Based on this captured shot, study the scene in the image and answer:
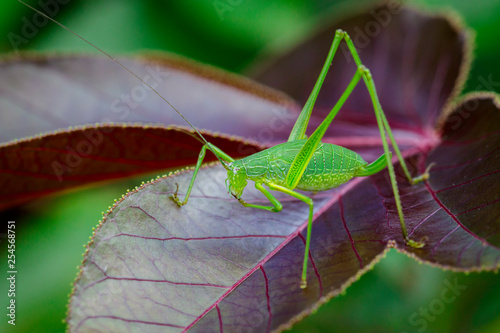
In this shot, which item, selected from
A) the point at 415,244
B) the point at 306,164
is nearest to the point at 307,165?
the point at 306,164

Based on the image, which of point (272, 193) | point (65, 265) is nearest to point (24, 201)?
point (65, 265)

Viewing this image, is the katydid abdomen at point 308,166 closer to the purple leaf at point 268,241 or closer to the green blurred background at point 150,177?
the purple leaf at point 268,241

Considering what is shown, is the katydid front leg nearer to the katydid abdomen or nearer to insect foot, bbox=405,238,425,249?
the katydid abdomen

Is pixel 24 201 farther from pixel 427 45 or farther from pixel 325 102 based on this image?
pixel 427 45

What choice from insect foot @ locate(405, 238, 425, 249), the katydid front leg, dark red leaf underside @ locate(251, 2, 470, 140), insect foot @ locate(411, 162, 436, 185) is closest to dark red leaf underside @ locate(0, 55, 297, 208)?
the katydid front leg

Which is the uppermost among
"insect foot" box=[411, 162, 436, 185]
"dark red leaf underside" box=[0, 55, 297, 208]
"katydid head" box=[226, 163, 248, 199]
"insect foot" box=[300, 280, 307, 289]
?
"dark red leaf underside" box=[0, 55, 297, 208]

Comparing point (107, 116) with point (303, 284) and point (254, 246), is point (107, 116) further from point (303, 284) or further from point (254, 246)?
point (303, 284)
